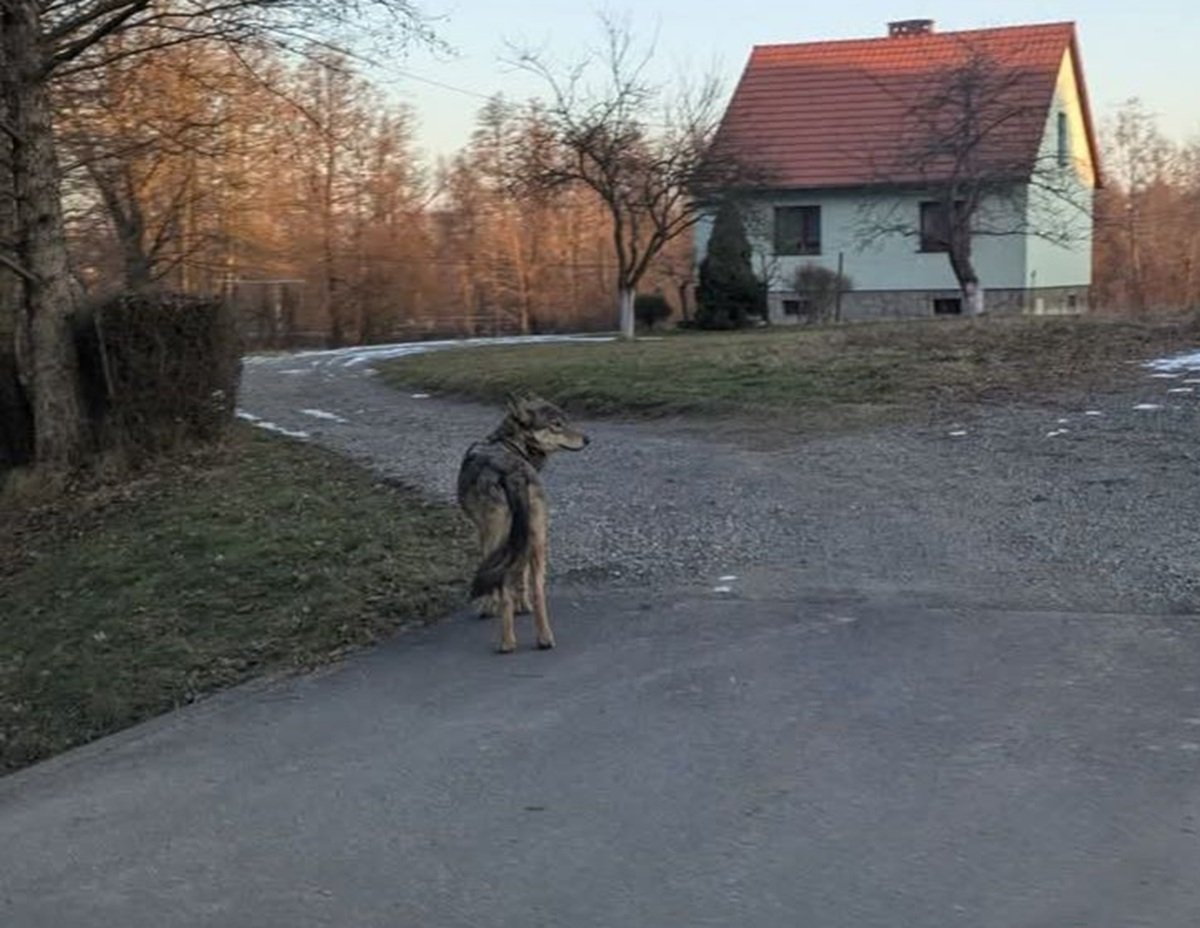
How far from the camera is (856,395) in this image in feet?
56.4

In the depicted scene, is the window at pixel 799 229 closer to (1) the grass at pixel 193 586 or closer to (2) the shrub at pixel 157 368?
(2) the shrub at pixel 157 368

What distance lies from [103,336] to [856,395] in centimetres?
829

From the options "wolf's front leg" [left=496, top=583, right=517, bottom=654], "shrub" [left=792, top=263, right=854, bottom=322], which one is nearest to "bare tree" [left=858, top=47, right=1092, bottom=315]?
"shrub" [left=792, top=263, right=854, bottom=322]

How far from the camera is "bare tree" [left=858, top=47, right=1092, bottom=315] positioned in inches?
1387

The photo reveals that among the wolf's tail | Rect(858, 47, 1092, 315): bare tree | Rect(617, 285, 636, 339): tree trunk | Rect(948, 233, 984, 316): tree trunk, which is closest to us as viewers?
the wolf's tail

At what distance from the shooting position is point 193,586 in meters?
9.76

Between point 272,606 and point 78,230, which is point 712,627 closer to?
point 272,606

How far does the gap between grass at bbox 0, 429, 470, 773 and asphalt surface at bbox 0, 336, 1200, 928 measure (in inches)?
20.5

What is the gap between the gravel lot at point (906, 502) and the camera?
27.9 ft

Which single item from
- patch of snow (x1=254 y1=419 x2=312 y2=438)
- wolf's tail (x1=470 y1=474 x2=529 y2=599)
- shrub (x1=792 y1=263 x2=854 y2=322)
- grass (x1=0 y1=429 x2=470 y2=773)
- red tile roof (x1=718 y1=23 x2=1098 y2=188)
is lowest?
grass (x1=0 y1=429 x2=470 y2=773)

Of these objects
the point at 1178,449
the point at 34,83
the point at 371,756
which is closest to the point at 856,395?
the point at 1178,449

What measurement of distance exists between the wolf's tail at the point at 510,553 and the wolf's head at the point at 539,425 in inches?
24.3

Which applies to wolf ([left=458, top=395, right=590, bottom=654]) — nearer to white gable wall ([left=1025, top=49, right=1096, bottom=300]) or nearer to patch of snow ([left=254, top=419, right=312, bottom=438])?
patch of snow ([left=254, top=419, right=312, bottom=438])

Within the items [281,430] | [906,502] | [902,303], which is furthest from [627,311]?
[906,502]
